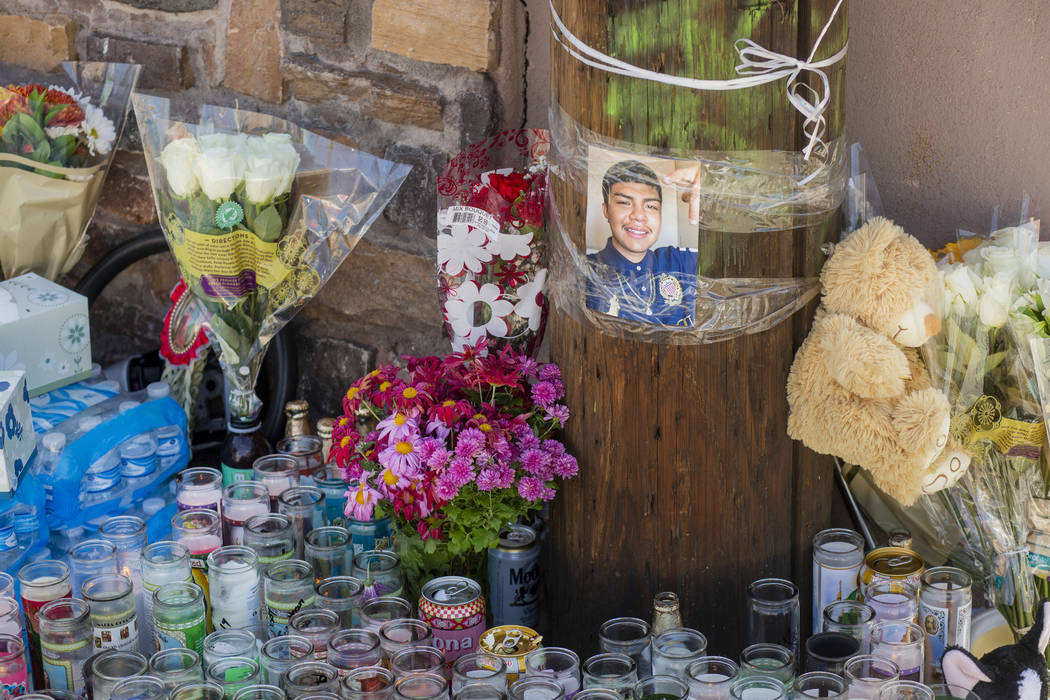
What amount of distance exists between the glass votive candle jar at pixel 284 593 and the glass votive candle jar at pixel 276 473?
37cm

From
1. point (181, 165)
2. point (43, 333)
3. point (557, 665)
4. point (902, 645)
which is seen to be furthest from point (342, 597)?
point (43, 333)

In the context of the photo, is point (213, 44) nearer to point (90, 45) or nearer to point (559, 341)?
point (90, 45)

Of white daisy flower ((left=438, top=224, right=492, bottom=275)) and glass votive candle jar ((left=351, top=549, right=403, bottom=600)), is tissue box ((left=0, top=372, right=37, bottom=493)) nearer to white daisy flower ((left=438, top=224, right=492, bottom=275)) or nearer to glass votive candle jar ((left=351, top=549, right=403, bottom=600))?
glass votive candle jar ((left=351, top=549, right=403, bottom=600))

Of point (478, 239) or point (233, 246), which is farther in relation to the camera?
point (233, 246)

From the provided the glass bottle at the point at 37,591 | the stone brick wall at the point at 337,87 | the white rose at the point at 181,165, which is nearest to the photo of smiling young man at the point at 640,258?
the stone brick wall at the point at 337,87

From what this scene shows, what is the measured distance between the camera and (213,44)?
2.93 m

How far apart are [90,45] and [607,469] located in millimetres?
1807

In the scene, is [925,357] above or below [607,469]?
above

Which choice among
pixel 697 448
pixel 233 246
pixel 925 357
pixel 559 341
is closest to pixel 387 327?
pixel 233 246

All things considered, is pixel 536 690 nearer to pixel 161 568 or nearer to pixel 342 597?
pixel 342 597

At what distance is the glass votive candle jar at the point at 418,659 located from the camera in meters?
1.77

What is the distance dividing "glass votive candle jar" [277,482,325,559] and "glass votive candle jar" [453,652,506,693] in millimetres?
574

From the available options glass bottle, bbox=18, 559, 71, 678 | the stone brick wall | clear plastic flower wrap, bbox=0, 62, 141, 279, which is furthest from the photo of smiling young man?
clear plastic flower wrap, bbox=0, 62, 141, 279

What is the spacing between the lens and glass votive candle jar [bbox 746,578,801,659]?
6.57 ft
